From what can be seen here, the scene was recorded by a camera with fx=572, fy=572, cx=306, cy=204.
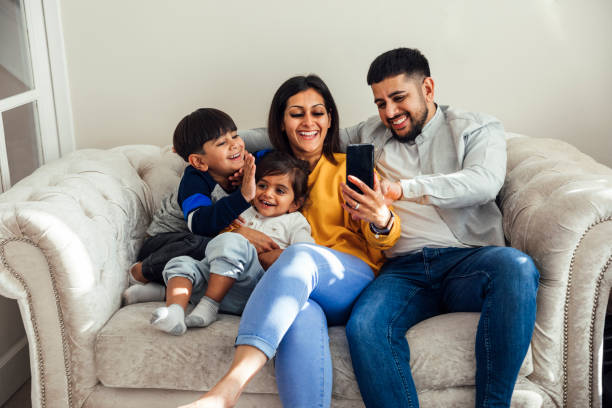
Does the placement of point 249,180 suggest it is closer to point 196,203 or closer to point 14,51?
point 196,203

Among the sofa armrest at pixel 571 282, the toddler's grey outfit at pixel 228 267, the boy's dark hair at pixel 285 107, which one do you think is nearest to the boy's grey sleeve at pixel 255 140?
the boy's dark hair at pixel 285 107

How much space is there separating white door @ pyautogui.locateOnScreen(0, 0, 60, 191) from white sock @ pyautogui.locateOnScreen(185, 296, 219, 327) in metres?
0.87

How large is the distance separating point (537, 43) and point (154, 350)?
5.90ft

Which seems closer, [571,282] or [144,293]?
[571,282]

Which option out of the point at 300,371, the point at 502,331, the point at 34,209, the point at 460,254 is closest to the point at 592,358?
the point at 502,331

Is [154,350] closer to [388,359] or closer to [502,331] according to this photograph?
[388,359]

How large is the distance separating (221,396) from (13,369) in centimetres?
103

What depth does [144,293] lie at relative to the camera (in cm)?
168

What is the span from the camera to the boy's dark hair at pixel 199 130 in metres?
1.82

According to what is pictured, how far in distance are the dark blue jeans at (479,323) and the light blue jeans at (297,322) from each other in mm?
95

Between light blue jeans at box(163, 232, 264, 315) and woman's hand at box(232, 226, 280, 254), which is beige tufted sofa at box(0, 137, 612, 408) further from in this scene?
woman's hand at box(232, 226, 280, 254)

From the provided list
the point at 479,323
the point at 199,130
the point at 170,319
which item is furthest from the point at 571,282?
the point at 199,130

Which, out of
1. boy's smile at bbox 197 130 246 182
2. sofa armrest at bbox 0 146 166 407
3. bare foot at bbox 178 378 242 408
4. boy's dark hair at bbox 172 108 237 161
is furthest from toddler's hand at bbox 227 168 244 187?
bare foot at bbox 178 378 242 408

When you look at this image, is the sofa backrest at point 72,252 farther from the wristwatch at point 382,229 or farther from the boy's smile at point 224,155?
the wristwatch at point 382,229
